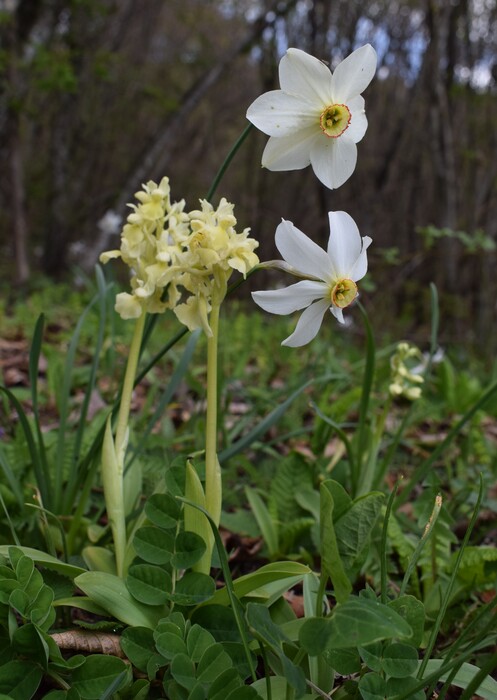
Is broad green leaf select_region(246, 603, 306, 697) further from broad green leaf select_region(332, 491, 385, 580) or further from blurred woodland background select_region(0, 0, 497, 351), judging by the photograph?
blurred woodland background select_region(0, 0, 497, 351)

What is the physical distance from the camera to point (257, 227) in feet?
23.9

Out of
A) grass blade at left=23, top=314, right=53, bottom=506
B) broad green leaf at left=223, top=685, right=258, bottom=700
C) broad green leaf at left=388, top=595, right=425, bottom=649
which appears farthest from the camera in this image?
grass blade at left=23, top=314, right=53, bottom=506

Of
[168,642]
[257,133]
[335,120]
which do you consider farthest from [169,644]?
[257,133]

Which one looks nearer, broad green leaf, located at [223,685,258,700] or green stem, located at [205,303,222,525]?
broad green leaf, located at [223,685,258,700]

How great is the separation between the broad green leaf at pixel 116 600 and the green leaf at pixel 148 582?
0.9 inches

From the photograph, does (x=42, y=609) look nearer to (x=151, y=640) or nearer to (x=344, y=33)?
(x=151, y=640)

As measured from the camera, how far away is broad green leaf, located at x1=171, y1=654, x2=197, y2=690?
873 millimetres

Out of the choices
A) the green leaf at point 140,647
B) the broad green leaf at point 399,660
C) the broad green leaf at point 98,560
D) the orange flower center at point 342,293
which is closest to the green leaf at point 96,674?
the green leaf at point 140,647

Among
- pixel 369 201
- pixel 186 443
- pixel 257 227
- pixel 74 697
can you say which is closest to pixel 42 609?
pixel 74 697

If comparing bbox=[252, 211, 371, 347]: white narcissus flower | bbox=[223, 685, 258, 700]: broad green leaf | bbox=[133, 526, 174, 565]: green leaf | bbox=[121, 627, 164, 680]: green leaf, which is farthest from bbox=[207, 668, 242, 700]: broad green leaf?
bbox=[252, 211, 371, 347]: white narcissus flower

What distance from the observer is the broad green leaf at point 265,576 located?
1.01 metres

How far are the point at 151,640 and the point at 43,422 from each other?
64.3 inches

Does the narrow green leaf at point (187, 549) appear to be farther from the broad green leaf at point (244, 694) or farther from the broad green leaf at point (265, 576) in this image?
the broad green leaf at point (244, 694)

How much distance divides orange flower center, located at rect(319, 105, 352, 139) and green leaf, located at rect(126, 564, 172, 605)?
78 centimetres
